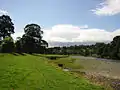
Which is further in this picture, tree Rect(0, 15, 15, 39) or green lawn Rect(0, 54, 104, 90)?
tree Rect(0, 15, 15, 39)

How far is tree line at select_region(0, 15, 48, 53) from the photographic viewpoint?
87875mm

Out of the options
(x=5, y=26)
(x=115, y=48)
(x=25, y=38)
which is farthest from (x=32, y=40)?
(x=115, y=48)

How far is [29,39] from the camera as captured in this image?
10144cm

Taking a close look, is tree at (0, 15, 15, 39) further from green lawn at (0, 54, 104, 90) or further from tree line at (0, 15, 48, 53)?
green lawn at (0, 54, 104, 90)

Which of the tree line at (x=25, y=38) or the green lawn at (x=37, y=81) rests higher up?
the tree line at (x=25, y=38)

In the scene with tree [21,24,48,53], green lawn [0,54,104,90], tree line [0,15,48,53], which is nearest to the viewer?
green lawn [0,54,104,90]

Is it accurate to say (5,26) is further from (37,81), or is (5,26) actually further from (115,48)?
(37,81)

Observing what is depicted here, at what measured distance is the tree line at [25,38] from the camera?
87.9 metres

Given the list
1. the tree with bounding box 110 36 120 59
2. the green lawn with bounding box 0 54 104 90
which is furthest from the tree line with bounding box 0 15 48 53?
the green lawn with bounding box 0 54 104 90

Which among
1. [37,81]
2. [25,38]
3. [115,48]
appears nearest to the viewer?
[37,81]

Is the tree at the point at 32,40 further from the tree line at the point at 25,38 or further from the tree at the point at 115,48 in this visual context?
the tree at the point at 115,48

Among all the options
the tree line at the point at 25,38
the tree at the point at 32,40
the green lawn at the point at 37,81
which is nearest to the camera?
the green lawn at the point at 37,81

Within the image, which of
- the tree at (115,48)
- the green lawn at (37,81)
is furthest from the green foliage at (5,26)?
the green lawn at (37,81)

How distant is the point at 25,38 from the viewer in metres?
102
